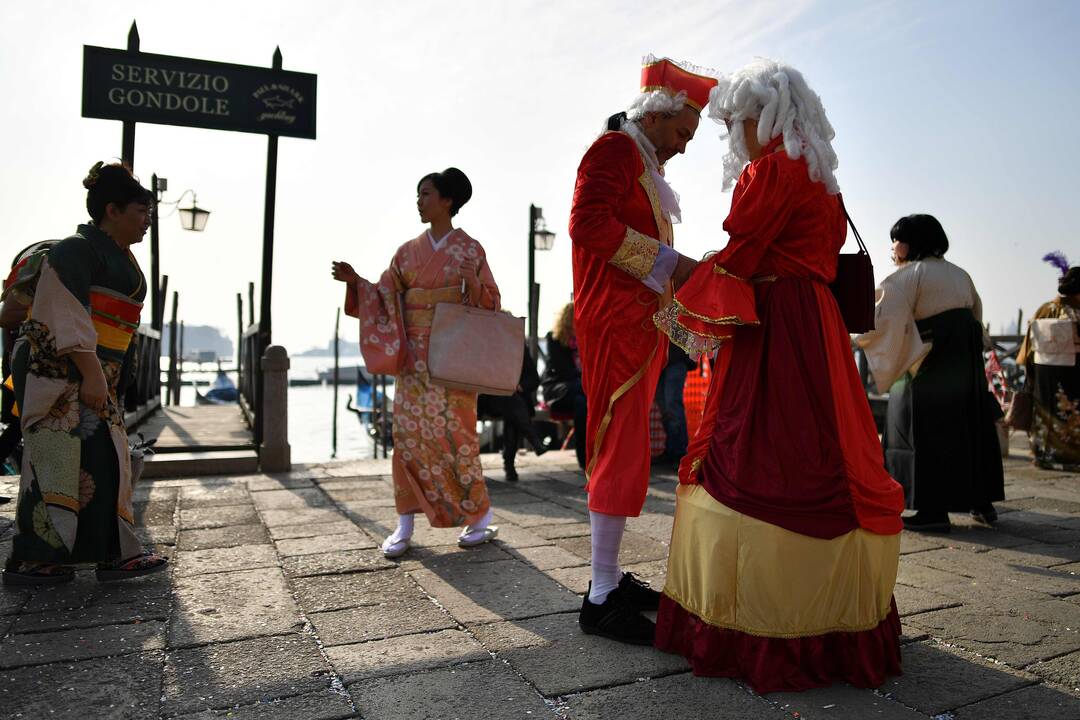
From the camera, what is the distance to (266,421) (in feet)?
19.7

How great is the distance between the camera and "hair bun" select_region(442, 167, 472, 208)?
3578 millimetres

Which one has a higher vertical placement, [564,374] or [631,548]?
[564,374]

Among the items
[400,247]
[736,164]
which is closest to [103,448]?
[400,247]

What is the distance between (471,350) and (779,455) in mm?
1756

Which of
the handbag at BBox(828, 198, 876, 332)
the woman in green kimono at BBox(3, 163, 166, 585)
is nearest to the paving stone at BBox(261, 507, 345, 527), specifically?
the woman in green kimono at BBox(3, 163, 166, 585)

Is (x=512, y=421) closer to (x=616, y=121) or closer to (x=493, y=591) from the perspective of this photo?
(x=493, y=591)

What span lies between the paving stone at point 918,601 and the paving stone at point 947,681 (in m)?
0.40

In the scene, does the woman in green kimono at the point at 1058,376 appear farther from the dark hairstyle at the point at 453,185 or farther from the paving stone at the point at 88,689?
the paving stone at the point at 88,689

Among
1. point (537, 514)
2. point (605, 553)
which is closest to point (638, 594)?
point (605, 553)

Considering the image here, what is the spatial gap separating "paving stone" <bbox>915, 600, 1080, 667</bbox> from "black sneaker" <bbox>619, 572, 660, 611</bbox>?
0.80 meters

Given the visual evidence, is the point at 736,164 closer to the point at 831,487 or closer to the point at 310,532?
the point at 831,487

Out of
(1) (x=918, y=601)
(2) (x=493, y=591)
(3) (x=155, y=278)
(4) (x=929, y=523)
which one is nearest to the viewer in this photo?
(1) (x=918, y=601)

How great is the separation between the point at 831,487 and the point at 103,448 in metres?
2.49

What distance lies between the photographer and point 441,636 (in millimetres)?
2371
